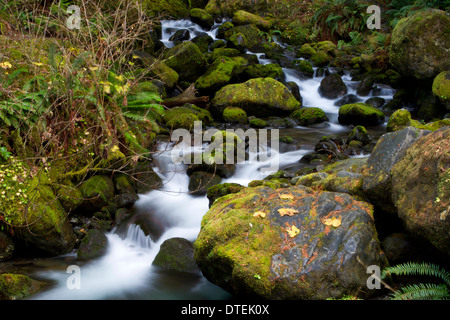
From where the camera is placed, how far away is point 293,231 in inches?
142

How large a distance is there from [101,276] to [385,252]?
3.37 m

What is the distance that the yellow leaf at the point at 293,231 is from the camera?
11.7 feet

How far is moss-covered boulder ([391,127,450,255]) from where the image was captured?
9.51 ft

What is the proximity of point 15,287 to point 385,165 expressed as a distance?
13.6 ft

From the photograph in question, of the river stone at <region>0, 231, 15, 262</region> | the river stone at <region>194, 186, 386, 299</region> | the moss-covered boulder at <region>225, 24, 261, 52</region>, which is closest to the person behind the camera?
the river stone at <region>194, 186, 386, 299</region>

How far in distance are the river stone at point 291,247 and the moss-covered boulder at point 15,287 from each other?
1839 mm

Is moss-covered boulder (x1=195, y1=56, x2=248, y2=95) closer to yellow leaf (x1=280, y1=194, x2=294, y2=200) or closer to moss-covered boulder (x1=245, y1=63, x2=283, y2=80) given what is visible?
moss-covered boulder (x1=245, y1=63, x2=283, y2=80)

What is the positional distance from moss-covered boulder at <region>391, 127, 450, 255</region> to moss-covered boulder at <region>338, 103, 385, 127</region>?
691cm

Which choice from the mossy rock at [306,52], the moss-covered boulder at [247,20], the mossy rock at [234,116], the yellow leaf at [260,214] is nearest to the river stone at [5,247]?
the yellow leaf at [260,214]

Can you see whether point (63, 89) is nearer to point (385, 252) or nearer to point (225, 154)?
point (225, 154)

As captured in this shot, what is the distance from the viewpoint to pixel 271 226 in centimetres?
371

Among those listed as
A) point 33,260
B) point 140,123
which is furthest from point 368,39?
point 33,260

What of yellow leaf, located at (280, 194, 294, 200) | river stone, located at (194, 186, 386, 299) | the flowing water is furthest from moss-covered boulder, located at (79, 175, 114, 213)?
yellow leaf, located at (280, 194, 294, 200)

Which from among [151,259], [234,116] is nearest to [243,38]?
[234,116]
